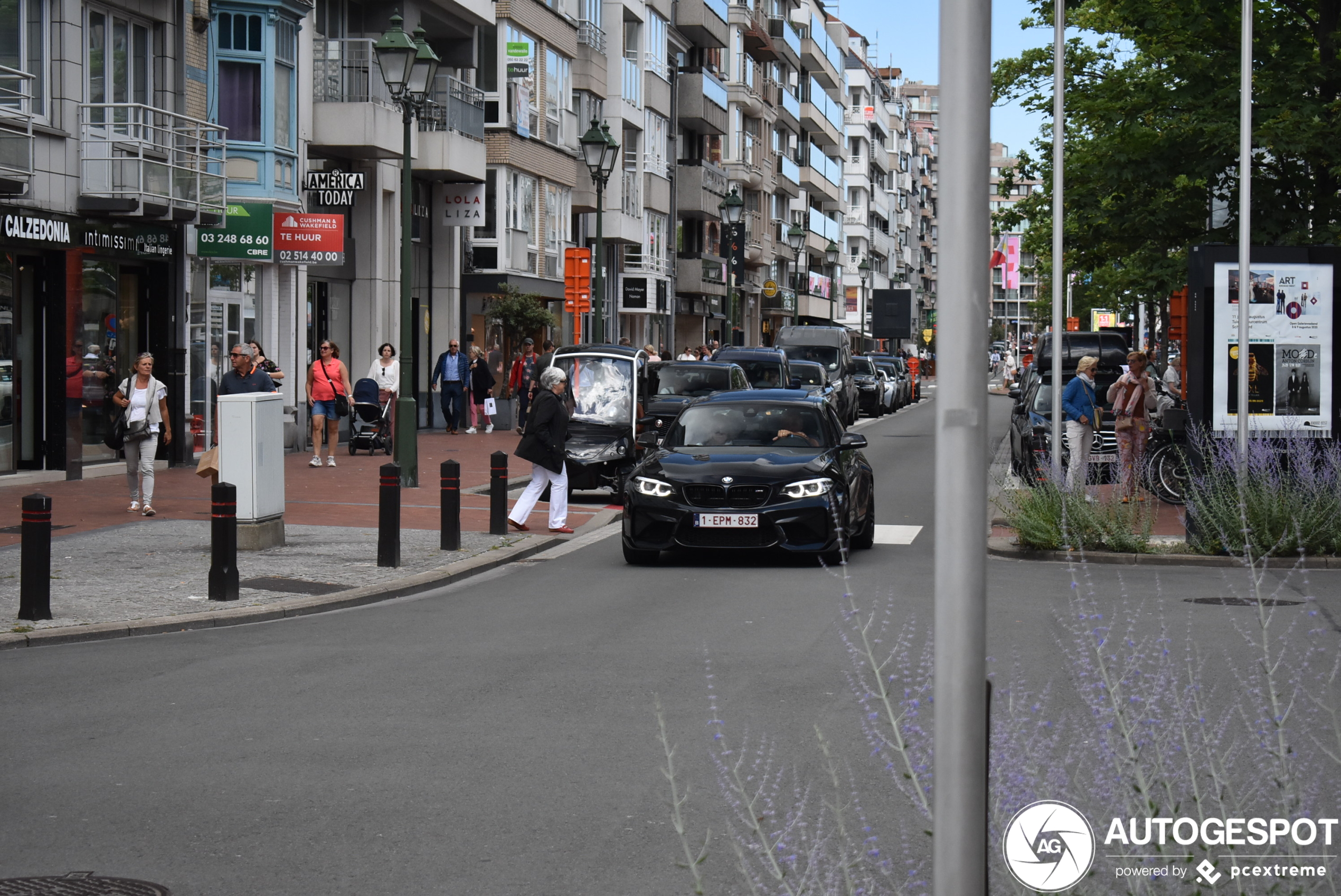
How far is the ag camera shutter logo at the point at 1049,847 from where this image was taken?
393cm

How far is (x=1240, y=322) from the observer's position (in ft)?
54.4

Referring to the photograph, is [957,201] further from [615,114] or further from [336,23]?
[615,114]

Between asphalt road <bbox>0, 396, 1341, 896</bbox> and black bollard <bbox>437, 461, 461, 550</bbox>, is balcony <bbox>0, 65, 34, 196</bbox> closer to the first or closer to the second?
black bollard <bbox>437, 461, 461, 550</bbox>

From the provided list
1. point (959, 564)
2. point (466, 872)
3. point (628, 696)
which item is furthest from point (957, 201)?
point (628, 696)

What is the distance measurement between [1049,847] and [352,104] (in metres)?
31.3

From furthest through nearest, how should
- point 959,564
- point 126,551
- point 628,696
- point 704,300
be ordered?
point 704,300 → point 126,551 → point 628,696 → point 959,564

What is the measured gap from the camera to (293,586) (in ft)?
45.6

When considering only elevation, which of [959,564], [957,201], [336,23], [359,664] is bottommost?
[359,664]

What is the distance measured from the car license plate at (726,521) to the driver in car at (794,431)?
1629 millimetres

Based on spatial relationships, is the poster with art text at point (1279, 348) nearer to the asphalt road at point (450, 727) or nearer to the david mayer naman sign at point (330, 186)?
the asphalt road at point (450, 727)

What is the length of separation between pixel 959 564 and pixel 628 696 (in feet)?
19.6

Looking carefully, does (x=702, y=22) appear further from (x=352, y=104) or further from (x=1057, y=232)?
(x=1057, y=232)

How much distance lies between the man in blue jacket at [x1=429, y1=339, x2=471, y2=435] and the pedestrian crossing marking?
690 inches

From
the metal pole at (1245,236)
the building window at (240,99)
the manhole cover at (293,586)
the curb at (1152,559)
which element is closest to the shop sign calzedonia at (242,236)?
the building window at (240,99)
